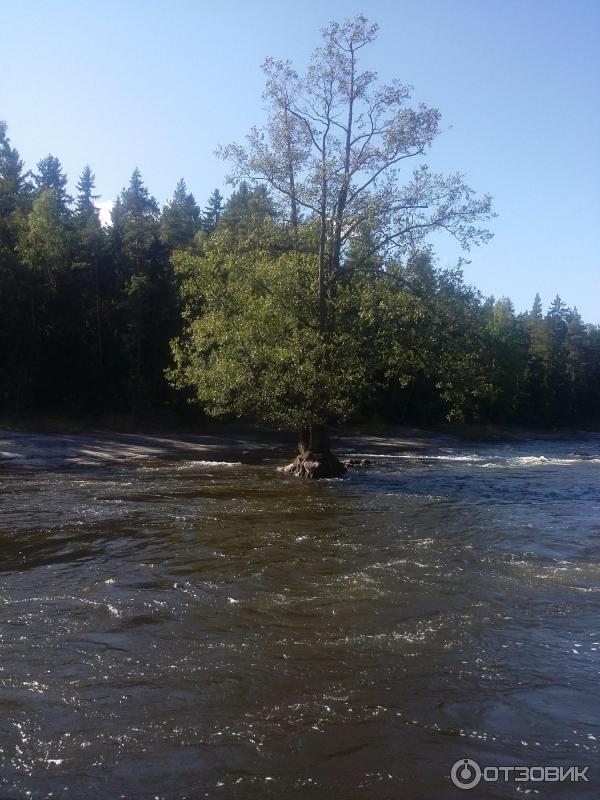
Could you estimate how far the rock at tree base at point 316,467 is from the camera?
24.6 meters

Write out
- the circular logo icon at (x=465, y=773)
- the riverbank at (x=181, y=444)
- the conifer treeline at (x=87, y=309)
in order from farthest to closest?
the conifer treeline at (x=87, y=309) → the riverbank at (x=181, y=444) → the circular logo icon at (x=465, y=773)

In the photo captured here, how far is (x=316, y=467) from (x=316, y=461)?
0.36 meters

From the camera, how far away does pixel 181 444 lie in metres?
37.4

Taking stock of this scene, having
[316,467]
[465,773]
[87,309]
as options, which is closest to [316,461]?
[316,467]

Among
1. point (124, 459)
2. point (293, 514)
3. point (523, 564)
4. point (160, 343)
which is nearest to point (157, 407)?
point (160, 343)

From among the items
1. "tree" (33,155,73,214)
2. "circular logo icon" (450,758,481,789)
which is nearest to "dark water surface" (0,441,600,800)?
"circular logo icon" (450,758,481,789)

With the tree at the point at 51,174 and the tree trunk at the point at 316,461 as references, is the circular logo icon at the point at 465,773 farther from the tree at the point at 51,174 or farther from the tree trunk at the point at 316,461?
the tree at the point at 51,174

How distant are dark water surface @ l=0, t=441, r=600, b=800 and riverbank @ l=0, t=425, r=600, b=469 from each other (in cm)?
1524

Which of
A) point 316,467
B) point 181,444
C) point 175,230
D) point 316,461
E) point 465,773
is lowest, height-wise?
point 465,773

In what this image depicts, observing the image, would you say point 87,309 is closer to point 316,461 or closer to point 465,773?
point 316,461

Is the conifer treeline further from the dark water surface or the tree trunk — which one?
the dark water surface

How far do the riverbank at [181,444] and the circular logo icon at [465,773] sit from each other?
957 inches

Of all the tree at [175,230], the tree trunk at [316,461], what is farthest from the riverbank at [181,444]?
the tree at [175,230]

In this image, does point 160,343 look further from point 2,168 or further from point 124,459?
point 2,168
